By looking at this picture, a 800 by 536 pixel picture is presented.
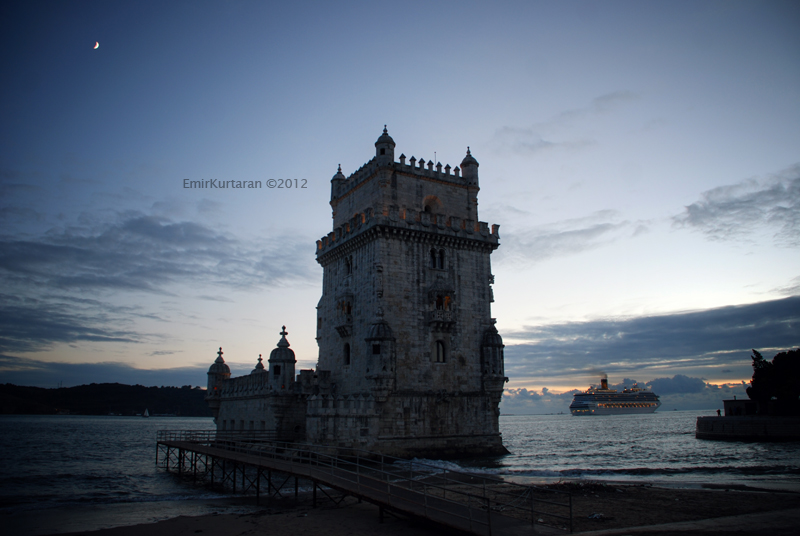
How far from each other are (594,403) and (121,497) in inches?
7446

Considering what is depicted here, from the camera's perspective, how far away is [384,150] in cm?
3991

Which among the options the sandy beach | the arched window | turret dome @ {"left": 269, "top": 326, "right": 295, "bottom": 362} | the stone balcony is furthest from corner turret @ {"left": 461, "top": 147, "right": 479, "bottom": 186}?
the sandy beach

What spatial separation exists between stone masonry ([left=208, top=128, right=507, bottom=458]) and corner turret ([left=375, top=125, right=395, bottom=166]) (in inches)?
3.4

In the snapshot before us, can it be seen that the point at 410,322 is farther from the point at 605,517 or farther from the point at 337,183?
the point at 605,517

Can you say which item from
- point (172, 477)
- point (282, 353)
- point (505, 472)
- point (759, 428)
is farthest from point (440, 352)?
point (759, 428)

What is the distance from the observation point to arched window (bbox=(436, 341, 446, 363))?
126 feet

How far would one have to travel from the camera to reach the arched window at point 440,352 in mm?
38438

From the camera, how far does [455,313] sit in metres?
39.4

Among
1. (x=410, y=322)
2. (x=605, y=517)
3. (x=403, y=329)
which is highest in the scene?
(x=410, y=322)

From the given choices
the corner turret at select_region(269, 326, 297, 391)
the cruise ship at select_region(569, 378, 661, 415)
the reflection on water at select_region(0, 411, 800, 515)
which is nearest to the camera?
the reflection on water at select_region(0, 411, 800, 515)

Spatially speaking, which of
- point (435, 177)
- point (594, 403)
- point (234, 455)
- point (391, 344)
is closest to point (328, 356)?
point (391, 344)

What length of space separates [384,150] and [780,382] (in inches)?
2250

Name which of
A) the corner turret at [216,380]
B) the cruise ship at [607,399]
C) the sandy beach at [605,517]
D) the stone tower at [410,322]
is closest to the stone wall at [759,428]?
the stone tower at [410,322]

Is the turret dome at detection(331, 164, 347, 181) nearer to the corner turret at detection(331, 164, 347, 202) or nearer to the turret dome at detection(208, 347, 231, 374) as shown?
the corner turret at detection(331, 164, 347, 202)
